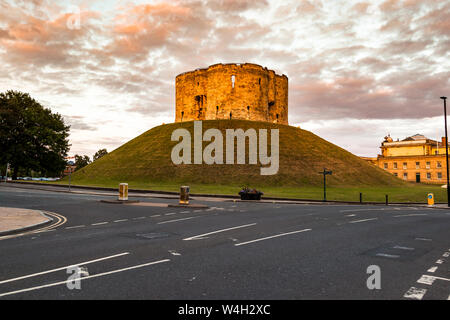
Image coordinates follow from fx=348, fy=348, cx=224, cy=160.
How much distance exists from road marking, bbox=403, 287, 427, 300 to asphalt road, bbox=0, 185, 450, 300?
0.01 metres

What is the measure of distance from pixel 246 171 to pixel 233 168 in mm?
2509

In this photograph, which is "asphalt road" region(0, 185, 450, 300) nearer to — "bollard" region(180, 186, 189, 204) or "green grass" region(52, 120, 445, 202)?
"bollard" region(180, 186, 189, 204)

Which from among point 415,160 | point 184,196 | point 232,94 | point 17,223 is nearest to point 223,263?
point 17,223

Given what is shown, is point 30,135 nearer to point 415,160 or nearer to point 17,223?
point 17,223

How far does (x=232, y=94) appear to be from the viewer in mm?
82125

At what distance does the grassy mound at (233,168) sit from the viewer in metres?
52.4

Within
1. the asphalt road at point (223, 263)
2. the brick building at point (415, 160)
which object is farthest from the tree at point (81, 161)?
the asphalt road at point (223, 263)

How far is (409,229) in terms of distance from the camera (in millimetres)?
12820

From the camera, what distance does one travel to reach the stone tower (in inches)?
3231

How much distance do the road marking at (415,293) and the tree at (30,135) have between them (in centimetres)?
6485

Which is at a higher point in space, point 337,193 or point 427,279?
point 337,193

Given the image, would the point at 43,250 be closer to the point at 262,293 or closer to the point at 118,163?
the point at 262,293

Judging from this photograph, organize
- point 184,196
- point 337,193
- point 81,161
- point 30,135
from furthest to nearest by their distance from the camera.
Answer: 1. point 81,161
2. point 30,135
3. point 337,193
4. point 184,196

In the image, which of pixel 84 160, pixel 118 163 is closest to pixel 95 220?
pixel 118 163
